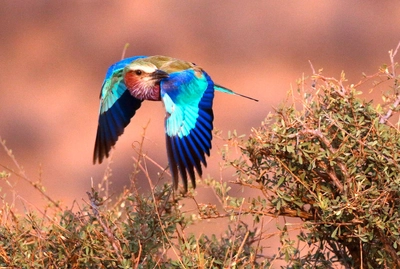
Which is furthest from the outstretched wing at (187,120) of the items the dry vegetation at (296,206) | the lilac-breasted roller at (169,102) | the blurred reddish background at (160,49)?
the blurred reddish background at (160,49)

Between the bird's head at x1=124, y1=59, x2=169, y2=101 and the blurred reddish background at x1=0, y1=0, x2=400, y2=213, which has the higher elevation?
the blurred reddish background at x1=0, y1=0, x2=400, y2=213

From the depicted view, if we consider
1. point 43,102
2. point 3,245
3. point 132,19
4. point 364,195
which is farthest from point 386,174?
point 132,19

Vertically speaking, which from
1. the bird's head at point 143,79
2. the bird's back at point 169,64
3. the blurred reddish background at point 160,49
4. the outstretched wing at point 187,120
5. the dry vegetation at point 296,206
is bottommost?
the dry vegetation at point 296,206

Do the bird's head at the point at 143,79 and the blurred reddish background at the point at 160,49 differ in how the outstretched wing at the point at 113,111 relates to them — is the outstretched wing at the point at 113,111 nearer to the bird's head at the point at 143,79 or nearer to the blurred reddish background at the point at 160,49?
the bird's head at the point at 143,79

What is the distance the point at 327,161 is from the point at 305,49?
22.5ft

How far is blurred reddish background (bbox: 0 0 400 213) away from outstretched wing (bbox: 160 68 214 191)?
14.8 ft

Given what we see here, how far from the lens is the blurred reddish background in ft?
28.2

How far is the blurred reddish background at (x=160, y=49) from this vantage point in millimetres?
8586

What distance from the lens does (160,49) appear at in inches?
368

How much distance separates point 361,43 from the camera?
9.53 meters

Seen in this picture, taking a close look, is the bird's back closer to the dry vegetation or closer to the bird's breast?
the bird's breast

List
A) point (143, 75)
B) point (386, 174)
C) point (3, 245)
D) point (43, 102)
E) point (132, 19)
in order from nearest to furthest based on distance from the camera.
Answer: point (386, 174)
point (3, 245)
point (143, 75)
point (43, 102)
point (132, 19)

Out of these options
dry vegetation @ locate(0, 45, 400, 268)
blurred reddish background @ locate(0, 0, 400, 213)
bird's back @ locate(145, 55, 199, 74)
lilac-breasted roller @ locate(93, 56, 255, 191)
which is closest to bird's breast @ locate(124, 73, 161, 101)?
lilac-breasted roller @ locate(93, 56, 255, 191)

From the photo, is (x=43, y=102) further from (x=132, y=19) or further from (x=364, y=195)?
(x=364, y=195)
